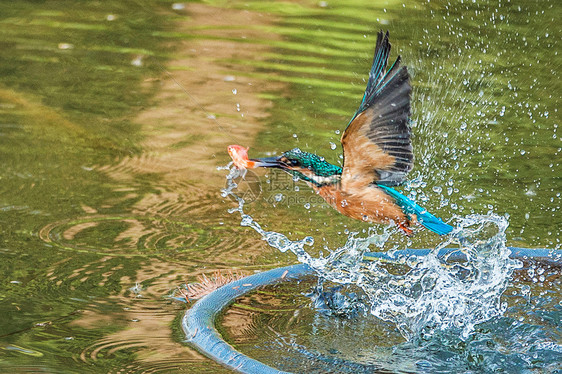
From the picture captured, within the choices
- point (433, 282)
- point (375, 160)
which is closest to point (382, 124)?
point (375, 160)

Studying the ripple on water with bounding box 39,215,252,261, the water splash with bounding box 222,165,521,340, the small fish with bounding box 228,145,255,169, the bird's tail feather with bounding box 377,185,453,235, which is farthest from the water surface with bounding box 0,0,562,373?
the small fish with bounding box 228,145,255,169

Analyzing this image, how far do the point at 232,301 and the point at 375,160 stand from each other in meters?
0.89

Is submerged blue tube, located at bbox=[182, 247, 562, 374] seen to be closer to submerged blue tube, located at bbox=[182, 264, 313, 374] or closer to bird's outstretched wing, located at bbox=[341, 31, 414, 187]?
submerged blue tube, located at bbox=[182, 264, 313, 374]

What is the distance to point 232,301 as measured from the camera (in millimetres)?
3537

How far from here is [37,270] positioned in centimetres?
393

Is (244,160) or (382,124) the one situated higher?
(382,124)

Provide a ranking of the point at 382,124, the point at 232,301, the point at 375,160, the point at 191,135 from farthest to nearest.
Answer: the point at 191,135 < the point at 232,301 < the point at 375,160 < the point at 382,124

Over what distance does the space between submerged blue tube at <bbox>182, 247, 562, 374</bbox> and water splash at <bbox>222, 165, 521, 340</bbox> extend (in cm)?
11

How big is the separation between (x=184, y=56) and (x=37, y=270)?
4111 millimetres

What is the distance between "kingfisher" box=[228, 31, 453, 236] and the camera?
124 inches

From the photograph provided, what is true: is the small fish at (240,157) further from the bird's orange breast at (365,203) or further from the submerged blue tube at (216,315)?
the submerged blue tube at (216,315)

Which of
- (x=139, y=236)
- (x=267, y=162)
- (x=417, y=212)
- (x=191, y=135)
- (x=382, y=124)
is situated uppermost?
(x=382, y=124)

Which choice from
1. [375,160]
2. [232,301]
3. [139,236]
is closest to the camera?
[375,160]

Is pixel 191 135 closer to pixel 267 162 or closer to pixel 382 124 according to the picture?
pixel 267 162
